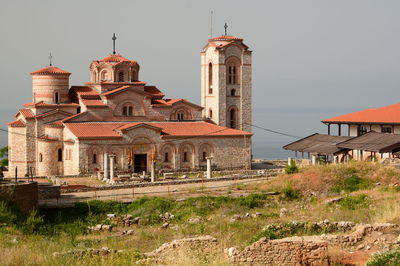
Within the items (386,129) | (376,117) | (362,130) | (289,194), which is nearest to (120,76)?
(362,130)

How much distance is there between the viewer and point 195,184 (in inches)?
1166

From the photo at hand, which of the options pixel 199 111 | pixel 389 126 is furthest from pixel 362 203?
pixel 199 111

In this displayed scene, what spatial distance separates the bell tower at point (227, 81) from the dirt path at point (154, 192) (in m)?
13.5

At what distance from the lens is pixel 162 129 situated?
3800 centimetres

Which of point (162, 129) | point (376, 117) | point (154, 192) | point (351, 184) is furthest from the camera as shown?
point (162, 129)

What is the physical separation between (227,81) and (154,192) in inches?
704

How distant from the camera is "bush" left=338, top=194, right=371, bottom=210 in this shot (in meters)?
20.8

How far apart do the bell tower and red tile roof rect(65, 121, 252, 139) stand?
267cm

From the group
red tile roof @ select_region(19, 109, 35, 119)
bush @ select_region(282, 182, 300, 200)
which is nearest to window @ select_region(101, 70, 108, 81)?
red tile roof @ select_region(19, 109, 35, 119)

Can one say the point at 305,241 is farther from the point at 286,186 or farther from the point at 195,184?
the point at 195,184

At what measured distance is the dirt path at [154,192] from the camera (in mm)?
24281

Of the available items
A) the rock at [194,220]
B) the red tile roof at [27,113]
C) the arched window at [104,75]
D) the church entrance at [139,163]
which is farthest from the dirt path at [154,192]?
the arched window at [104,75]

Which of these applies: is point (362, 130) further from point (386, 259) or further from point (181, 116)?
point (386, 259)

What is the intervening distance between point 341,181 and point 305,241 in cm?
1391
